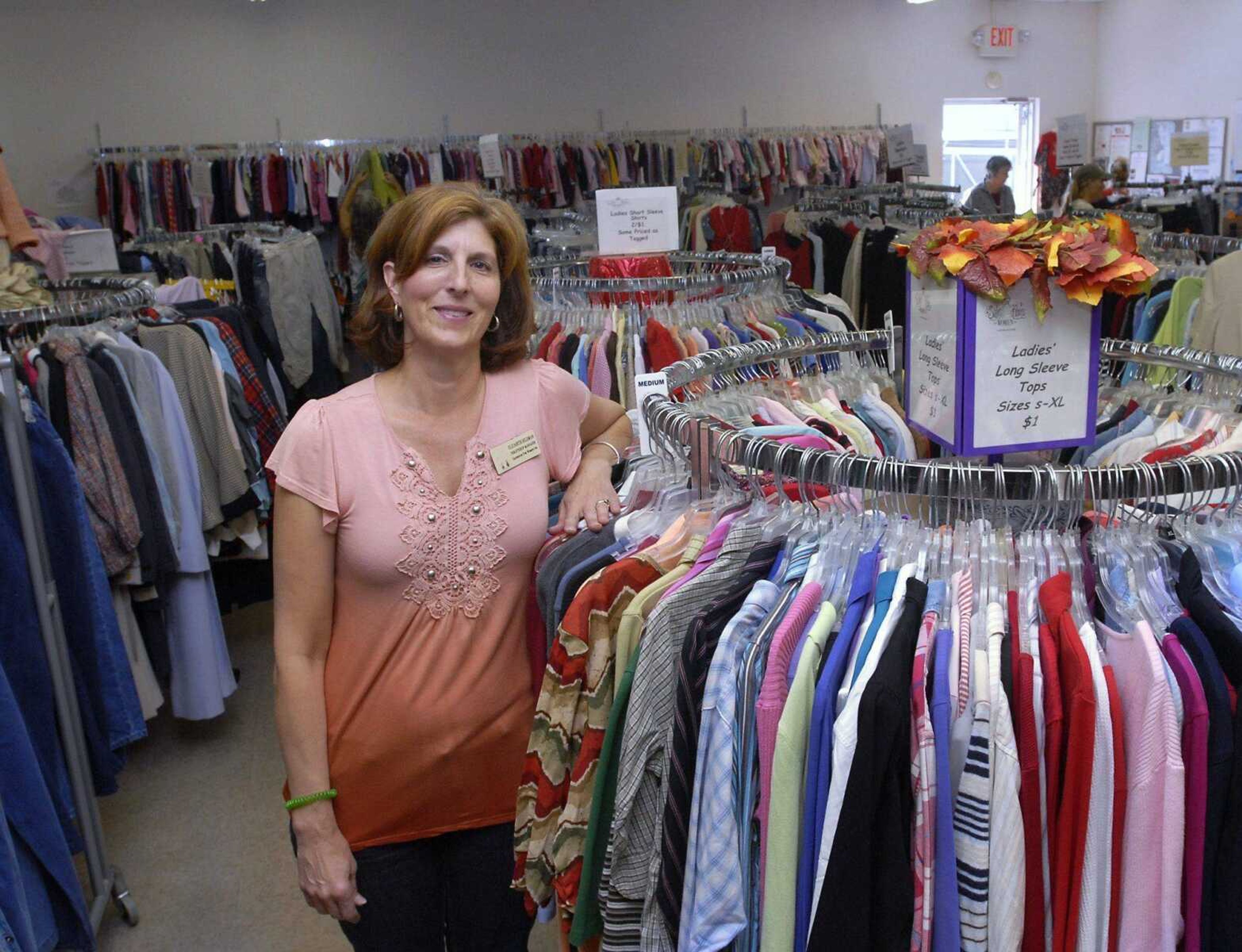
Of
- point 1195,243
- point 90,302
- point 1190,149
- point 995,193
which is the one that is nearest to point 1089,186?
point 1190,149

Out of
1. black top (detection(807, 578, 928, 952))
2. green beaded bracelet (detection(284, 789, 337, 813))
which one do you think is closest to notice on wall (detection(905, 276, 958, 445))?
black top (detection(807, 578, 928, 952))

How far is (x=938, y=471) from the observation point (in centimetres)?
131

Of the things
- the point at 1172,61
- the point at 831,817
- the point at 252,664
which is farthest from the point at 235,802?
the point at 1172,61

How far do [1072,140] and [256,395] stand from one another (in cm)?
487

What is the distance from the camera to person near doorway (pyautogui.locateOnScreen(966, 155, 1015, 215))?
783 centimetres

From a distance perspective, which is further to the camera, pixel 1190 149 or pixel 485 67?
pixel 485 67

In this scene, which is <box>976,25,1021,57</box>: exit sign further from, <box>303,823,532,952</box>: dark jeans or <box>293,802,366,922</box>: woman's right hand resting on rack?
<box>293,802,366,922</box>: woman's right hand resting on rack

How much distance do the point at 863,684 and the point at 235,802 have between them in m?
2.66

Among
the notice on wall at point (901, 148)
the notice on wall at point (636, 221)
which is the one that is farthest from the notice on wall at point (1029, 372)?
the notice on wall at point (901, 148)

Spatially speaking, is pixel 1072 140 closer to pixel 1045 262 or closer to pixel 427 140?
pixel 427 140

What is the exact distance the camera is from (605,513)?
1.69 metres

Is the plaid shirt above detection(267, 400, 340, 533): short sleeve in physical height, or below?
below

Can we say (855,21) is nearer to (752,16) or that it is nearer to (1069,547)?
(752,16)

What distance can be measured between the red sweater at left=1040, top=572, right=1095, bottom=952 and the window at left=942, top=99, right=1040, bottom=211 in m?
10.5
